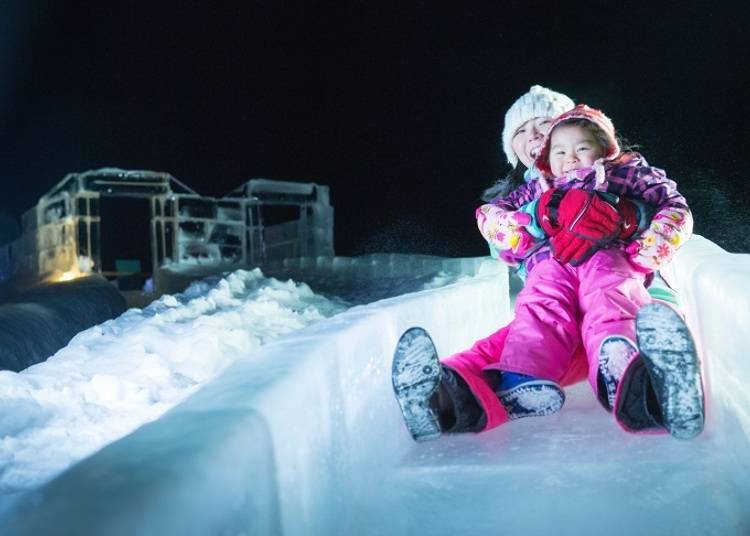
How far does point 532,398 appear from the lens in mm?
1608

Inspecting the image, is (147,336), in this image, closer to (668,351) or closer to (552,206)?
(552,206)

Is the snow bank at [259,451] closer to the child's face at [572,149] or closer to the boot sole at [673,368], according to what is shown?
the boot sole at [673,368]

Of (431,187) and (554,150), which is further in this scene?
(431,187)

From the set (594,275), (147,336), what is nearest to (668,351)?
(594,275)

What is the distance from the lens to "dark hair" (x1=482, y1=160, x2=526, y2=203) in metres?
2.57

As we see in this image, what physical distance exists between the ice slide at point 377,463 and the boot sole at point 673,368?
0.24 ft

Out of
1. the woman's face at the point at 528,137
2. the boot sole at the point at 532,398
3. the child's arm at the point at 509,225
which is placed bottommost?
the boot sole at the point at 532,398

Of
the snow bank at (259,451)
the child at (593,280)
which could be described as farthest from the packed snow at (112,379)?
the child at (593,280)

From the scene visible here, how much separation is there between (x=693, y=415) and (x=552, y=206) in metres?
0.81

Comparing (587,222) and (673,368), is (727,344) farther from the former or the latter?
(587,222)

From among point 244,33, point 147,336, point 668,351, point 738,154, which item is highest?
point 244,33

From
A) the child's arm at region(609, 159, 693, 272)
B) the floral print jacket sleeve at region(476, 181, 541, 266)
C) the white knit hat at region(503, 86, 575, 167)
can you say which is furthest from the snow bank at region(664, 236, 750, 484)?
the white knit hat at region(503, 86, 575, 167)

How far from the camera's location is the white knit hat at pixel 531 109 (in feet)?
9.37

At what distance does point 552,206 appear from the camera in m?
1.95
